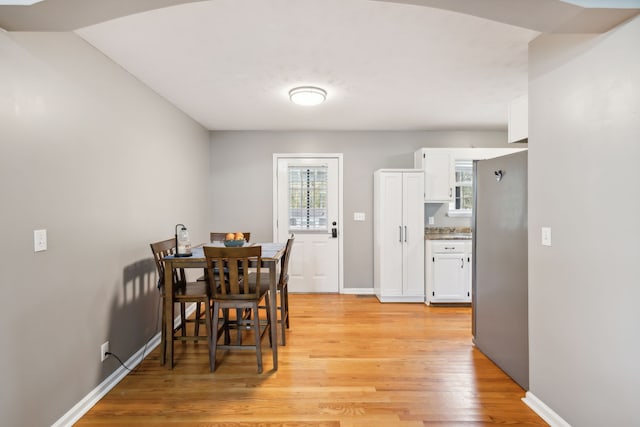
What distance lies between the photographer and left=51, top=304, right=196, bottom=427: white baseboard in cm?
198

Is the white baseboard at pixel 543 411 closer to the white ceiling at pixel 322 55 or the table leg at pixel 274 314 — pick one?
the table leg at pixel 274 314

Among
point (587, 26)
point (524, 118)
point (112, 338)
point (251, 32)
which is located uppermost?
point (251, 32)

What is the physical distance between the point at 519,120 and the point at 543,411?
1965mm

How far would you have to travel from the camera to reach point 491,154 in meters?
4.57

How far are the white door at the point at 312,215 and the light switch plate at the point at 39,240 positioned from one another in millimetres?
3162

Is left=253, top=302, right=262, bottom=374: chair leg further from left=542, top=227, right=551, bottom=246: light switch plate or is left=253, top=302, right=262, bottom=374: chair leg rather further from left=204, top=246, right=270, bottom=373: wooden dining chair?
left=542, top=227, right=551, bottom=246: light switch plate

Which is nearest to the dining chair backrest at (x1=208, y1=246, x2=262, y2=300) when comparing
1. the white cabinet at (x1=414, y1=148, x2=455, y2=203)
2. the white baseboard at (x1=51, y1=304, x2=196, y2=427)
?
the white baseboard at (x1=51, y1=304, x2=196, y2=427)

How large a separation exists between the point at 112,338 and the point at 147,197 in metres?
1.21

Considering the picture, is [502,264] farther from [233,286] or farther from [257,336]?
[233,286]

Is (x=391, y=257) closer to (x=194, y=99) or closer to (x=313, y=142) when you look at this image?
(x=313, y=142)

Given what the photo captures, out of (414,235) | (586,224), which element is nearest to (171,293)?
(586,224)

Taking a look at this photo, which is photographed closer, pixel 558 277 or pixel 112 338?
pixel 558 277

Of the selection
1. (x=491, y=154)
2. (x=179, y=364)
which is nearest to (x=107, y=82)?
(x=179, y=364)

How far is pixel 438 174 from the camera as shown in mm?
4508
